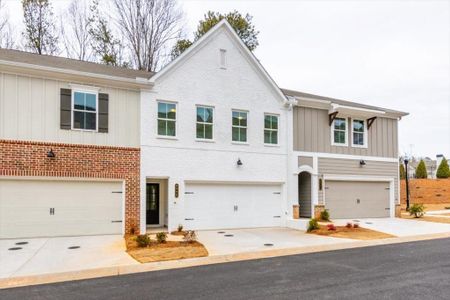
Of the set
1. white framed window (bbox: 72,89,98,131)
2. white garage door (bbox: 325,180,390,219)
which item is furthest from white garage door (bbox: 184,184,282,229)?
white framed window (bbox: 72,89,98,131)

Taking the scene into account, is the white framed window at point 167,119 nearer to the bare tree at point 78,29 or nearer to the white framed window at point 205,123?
the white framed window at point 205,123

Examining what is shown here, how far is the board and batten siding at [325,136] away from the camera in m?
17.4

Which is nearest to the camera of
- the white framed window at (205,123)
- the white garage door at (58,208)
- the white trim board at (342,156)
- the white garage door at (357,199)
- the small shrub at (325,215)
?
the white garage door at (58,208)

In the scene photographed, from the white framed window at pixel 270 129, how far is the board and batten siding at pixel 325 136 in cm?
112

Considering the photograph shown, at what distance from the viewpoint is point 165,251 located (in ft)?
33.1

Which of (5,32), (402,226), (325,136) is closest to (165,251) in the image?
(325,136)

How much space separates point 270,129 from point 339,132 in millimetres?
4272

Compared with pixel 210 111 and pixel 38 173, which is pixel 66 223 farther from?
pixel 210 111

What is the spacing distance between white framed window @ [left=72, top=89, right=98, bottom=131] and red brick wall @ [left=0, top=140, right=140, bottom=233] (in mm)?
790

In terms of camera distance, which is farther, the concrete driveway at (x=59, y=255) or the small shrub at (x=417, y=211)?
the small shrub at (x=417, y=211)

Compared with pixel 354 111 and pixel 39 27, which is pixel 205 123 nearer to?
pixel 354 111

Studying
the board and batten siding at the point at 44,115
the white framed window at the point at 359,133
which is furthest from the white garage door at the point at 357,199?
the board and batten siding at the point at 44,115

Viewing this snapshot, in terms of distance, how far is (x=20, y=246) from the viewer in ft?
35.9

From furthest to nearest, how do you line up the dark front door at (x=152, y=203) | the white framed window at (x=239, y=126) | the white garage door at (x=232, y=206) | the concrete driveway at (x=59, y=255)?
the white framed window at (x=239, y=126) < the dark front door at (x=152, y=203) < the white garage door at (x=232, y=206) < the concrete driveway at (x=59, y=255)
